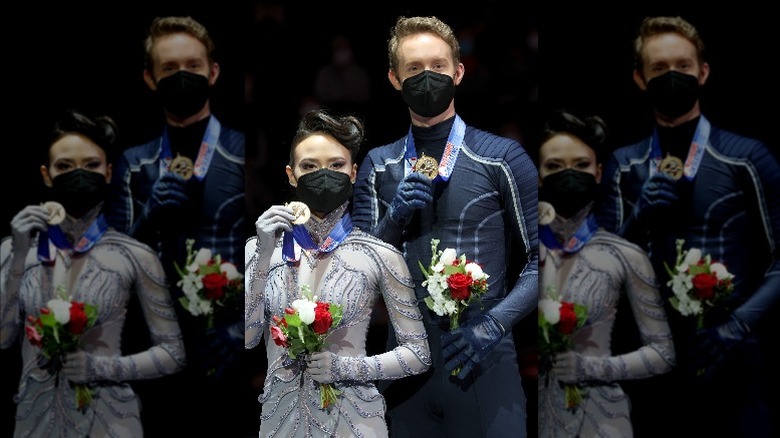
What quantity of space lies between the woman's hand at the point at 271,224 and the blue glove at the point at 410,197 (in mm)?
406

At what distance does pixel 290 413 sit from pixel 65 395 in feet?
3.76

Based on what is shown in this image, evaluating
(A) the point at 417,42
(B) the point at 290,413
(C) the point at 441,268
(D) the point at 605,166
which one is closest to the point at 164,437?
(B) the point at 290,413

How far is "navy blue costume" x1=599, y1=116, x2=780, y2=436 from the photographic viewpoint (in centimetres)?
418

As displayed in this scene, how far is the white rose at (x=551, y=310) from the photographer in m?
4.41

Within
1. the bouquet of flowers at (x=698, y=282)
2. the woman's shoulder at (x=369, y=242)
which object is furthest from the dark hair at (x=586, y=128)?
the woman's shoulder at (x=369, y=242)

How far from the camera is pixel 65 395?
432cm

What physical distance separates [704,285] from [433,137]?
133cm

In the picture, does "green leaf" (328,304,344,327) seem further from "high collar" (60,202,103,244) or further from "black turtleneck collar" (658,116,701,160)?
"black turtleneck collar" (658,116,701,160)

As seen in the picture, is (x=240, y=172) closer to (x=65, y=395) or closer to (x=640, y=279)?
(x=65, y=395)

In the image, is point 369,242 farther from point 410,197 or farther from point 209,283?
point 209,283

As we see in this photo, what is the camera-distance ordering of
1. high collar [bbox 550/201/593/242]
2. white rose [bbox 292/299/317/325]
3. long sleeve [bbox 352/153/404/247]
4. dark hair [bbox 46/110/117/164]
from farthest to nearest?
high collar [bbox 550/201/593/242], dark hair [bbox 46/110/117/164], long sleeve [bbox 352/153/404/247], white rose [bbox 292/299/317/325]

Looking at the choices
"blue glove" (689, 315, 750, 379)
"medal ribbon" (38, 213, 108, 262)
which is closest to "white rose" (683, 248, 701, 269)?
"blue glove" (689, 315, 750, 379)

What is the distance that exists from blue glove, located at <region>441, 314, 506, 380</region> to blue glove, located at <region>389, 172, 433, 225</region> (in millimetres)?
470

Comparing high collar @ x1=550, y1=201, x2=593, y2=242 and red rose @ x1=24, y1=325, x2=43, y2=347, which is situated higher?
high collar @ x1=550, y1=201, x2=593, y2=242
